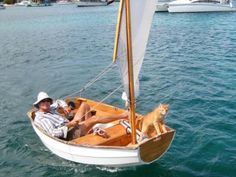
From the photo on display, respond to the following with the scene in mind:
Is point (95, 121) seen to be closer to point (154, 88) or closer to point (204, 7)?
point (154, 88)

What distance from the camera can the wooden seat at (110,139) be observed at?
12211 millimetres

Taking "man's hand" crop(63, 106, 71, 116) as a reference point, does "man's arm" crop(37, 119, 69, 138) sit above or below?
above

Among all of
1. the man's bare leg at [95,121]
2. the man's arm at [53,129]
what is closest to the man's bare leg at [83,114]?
the man's bare leg at [95,121]

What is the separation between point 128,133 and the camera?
12570 millimetres

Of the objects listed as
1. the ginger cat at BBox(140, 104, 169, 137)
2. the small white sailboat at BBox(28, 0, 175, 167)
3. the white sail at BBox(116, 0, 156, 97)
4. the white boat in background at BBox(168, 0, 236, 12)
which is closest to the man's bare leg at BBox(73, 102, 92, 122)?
the small white sailboat at BBox(28, 0, 175, 167)

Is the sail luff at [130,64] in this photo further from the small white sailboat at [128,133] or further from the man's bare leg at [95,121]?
the man's bare leg at [95,121]

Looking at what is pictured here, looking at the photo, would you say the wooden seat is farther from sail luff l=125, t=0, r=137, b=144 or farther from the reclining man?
sail luff l=125, t=0, r=137, b=144

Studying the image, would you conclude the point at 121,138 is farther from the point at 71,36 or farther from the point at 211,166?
the point at 71,36

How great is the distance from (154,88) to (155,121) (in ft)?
34.6

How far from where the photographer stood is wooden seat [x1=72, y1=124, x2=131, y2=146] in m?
12.2

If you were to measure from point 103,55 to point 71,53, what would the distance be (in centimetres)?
350

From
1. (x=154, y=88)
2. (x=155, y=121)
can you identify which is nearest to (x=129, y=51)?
(x=155, y=121)

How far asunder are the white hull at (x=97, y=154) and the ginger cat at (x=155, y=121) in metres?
0.84

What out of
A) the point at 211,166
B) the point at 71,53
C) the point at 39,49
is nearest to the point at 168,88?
the point at 211,166
